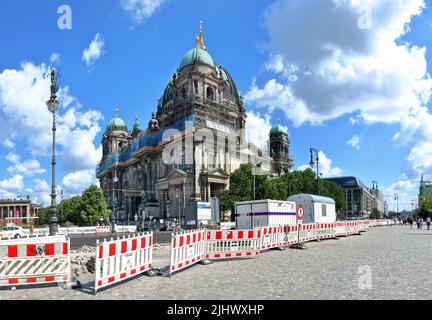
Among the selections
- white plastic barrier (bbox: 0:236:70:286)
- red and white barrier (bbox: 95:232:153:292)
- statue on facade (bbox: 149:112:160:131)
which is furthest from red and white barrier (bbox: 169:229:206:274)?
statue on facade (bbox: 149:112:160:131)

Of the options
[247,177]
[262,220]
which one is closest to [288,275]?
[262,220]

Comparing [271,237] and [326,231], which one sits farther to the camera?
[326,231]

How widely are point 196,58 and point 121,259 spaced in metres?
91.2

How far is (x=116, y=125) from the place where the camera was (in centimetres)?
14600

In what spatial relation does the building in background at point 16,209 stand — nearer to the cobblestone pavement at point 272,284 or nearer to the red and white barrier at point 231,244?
the red and white barrier at point 231,244

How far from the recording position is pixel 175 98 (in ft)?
338

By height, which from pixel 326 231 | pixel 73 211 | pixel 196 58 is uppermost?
pixel 196 58

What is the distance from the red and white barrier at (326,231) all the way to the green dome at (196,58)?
70.3 m

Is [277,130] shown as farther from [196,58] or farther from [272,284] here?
[272,284]

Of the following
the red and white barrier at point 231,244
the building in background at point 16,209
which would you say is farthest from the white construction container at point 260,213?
the building in background at point 16,209

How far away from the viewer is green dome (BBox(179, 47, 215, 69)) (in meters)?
99.3

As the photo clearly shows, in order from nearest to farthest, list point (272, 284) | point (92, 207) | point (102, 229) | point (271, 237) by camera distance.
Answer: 1. point (272, 284)
2. point (271, 237)
3. point (102, 229)
4. point (92, 207)

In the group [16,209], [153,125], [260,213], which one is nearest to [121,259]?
[260,213]

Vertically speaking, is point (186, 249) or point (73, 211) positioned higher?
point (186, 249)
